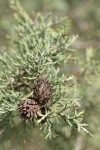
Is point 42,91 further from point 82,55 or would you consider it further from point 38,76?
point 82,55

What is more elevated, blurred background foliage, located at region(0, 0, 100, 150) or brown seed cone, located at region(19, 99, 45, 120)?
blurred background foliage, located at region(0, 0, 100, 150)

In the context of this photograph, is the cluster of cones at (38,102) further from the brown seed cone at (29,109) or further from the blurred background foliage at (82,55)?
the blurred background foliage at (82,55)

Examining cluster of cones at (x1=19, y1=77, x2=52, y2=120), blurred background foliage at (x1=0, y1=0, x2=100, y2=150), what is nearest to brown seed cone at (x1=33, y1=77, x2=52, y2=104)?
cluster of cones at (x1=19, y1=77, x2=52, y2=120)

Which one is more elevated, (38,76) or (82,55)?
(82,55)

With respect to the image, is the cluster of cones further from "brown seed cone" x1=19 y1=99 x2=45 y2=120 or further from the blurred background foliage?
the blurred background foliage

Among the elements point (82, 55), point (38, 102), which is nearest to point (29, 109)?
point (38, 102)

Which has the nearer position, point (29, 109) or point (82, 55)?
point (29, 109)

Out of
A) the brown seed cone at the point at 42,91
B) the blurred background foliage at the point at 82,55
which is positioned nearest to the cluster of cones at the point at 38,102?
the brown seed cone at the point at 42,91

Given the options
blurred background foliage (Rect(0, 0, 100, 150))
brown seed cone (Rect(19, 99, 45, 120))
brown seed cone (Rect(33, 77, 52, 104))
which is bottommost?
brown seed cone (Rect(19, 99, 45, 120))

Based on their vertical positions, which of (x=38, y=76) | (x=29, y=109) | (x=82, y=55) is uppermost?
(x=82, y=55)
